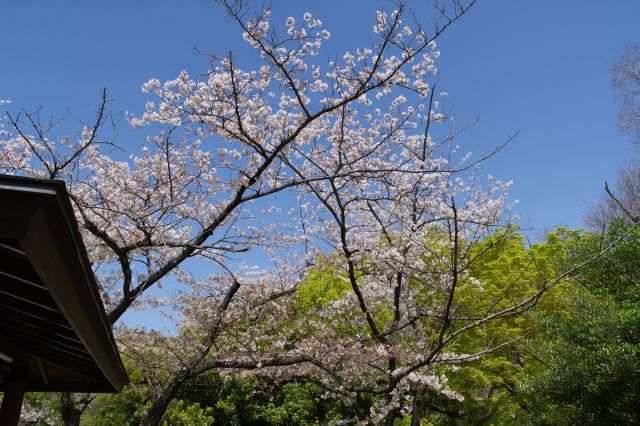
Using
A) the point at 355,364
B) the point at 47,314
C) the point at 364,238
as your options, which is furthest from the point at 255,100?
the point at 47,314

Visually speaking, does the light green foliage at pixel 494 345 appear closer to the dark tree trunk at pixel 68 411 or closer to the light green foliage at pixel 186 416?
the light green foliage at pixel 186 416

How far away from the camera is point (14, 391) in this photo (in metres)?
3.85

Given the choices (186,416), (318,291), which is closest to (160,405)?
(186,416)

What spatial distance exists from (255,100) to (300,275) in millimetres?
4349

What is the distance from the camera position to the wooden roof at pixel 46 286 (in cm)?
141

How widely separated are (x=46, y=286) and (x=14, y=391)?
288 cm

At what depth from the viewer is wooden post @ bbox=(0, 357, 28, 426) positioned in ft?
12.1

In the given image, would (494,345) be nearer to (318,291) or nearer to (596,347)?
(596,347)

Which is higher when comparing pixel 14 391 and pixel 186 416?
pixel 186 416

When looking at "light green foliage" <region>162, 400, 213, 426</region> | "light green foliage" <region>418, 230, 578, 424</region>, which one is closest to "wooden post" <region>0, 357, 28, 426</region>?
"light green foliage" <region>418, 230, 578, 424</region>

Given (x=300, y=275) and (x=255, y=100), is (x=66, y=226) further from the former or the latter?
(x=300, y=275)

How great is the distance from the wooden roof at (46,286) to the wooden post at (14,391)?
0.30 feet

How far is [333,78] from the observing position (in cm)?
759

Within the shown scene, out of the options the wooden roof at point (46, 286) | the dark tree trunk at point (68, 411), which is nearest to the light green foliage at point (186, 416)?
the dark tree trunk at point (68, 411)
